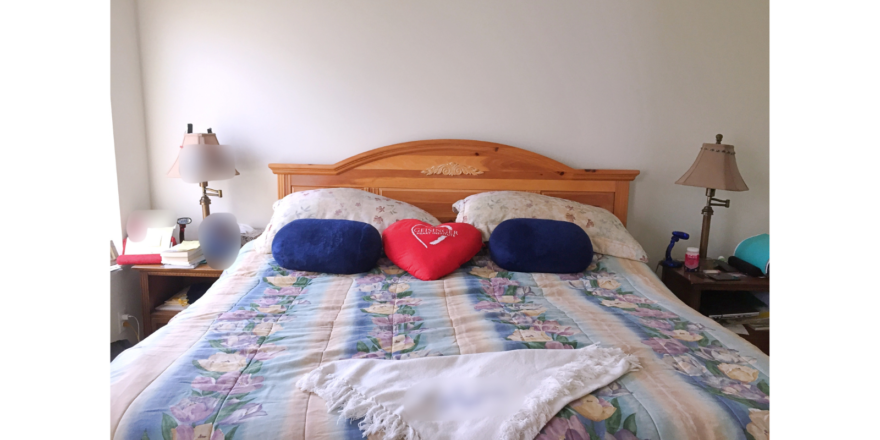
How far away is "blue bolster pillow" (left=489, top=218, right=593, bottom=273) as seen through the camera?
6.72 ft

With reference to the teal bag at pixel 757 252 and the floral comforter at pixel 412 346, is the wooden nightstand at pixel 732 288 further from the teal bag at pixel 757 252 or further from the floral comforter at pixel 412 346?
the floral comforter at pixel 412 346

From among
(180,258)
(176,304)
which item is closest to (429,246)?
(180,258)

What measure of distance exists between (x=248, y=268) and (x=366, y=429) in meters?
1.23

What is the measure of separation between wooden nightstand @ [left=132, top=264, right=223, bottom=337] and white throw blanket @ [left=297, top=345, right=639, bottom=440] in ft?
4.38

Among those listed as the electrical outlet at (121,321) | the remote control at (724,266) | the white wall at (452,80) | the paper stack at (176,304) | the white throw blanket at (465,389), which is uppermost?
the white wall at (452,80)

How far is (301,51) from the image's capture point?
2.54m

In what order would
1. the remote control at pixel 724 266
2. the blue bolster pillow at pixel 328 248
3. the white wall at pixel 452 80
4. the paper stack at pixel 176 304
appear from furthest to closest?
1. the white wall at pixel 452 80
2. the remote control at pixel 724 266
3. the paper stack at pixel 176 304
4. the blue bolster pillow at pixel 328 248

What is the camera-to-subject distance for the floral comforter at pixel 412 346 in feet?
3.22

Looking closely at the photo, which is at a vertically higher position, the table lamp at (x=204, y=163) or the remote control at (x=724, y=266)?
the table lamp at (x=204, y=163)

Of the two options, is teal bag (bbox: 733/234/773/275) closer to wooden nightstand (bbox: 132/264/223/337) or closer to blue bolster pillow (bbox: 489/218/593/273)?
blue bolster pillow (bbox: 489/218/593/273)

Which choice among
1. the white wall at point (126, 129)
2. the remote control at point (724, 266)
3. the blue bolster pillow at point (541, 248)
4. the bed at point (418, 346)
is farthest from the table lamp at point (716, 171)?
the white wall at point (126, 129)

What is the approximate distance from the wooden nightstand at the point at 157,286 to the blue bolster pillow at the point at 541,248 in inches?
48.2

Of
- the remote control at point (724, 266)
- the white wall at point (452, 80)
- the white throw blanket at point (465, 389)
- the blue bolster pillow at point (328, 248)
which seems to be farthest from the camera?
the white wall at point (452, 80)
